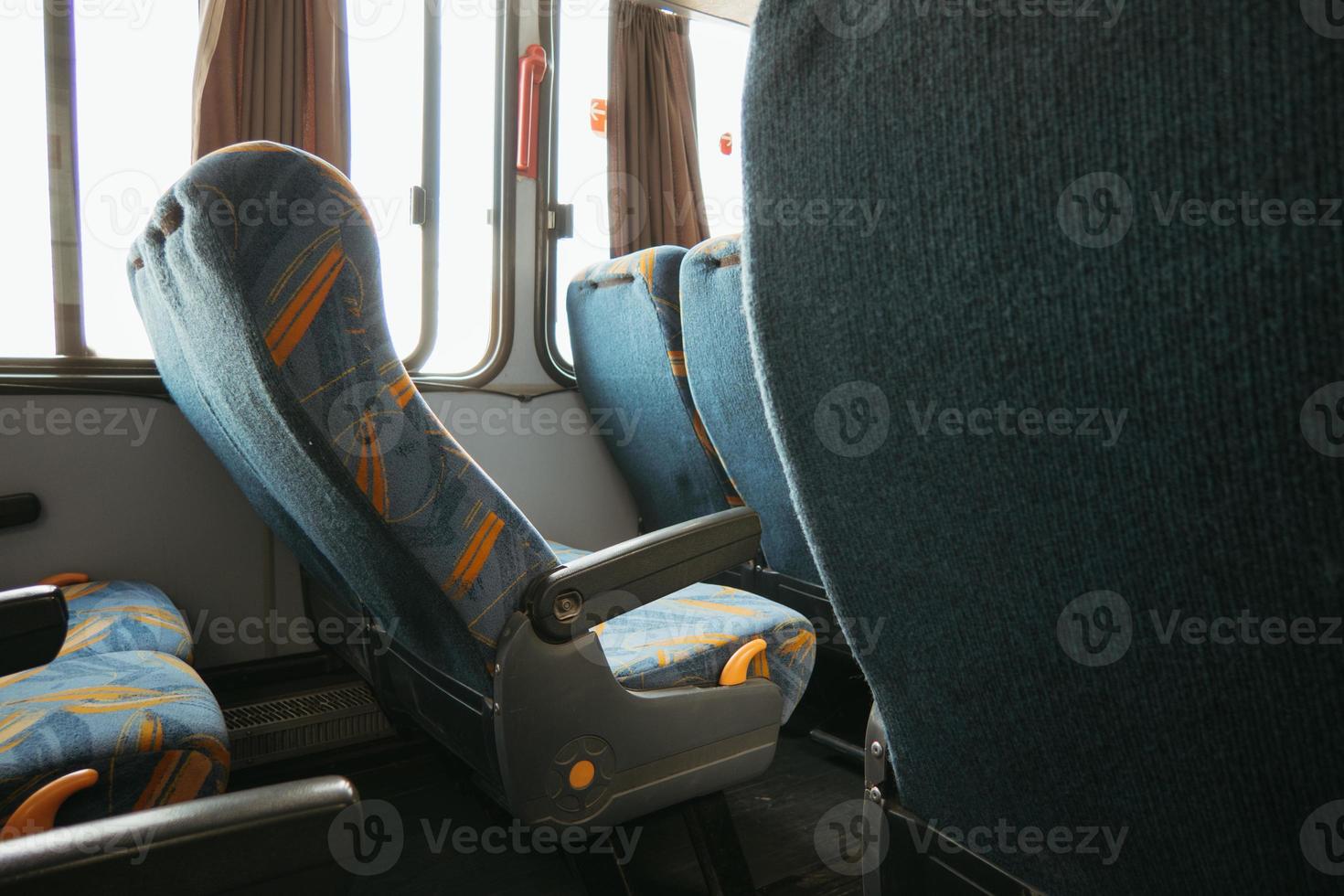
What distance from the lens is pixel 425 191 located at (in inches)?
104

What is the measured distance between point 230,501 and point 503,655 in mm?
1430

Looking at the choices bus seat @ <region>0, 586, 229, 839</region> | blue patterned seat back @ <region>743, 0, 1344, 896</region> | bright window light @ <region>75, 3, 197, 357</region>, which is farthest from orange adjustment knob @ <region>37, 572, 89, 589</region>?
blue patterned seat back @ <region>743, 0, 1344, 896</region>

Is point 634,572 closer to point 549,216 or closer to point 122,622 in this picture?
point 122,622

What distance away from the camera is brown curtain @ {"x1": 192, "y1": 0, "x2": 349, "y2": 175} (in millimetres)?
2150

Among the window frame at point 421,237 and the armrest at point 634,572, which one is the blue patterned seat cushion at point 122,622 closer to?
the window frame at point 421,237

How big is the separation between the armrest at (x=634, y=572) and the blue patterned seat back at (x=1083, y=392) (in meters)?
0.68

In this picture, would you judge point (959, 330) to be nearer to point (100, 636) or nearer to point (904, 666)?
point (904, 666)

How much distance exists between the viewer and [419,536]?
103cm

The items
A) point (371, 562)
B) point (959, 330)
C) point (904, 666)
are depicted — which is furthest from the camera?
point (371, 562)

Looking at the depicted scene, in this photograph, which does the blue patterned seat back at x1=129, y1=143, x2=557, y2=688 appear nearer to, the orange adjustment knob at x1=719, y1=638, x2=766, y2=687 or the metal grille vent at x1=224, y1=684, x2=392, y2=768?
the orange adjustment knob at x1=719, y1=638, x2=766, y2=687

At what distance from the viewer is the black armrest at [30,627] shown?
0.79 meters

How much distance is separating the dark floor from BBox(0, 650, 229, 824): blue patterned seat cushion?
675mm

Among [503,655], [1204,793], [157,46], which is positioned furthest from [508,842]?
[157,46]

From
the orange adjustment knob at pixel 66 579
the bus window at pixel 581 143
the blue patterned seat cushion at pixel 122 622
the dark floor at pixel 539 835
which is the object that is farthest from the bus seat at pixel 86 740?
the bus window at pixel 581 143
